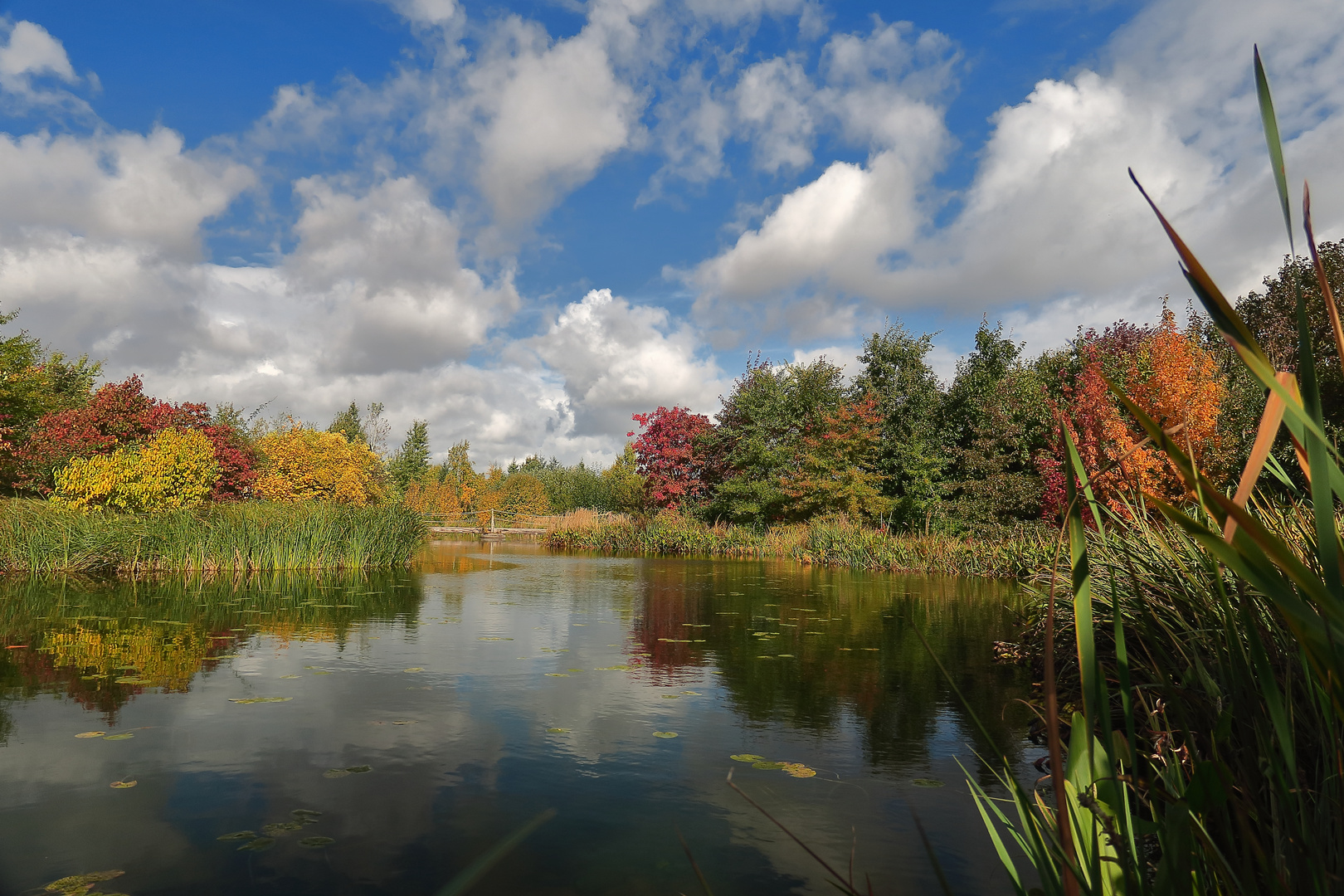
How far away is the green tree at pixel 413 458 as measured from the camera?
39625 mm

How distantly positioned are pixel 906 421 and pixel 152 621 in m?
20.7

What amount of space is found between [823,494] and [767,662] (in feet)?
55.1

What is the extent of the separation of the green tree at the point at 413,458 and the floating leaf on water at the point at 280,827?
38015 mm

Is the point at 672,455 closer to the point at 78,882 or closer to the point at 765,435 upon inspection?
the point at 765,435

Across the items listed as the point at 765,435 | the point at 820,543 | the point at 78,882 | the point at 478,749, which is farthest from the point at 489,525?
the point at 78,882

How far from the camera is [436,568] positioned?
16312 mm

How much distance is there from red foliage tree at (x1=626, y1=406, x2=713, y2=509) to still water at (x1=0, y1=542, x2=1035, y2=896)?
1976 centimetres

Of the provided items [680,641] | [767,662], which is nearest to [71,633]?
[680,641]

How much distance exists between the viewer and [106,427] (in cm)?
1666

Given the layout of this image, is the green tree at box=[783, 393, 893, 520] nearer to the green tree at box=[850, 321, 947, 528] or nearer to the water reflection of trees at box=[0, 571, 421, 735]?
the green tree at box=[850, 321, 947, 528]

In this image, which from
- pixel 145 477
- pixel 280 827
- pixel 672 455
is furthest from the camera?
pixel 672 455

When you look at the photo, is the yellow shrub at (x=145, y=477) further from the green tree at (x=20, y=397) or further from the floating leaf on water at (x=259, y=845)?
the floating leaf on water at (x=259, y=845)

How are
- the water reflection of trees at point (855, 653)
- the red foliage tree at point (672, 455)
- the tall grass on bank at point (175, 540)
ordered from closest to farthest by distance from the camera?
the water reflection of trees at point (855, 653)
the tall grass on bank at point (175, 540)
the red foliage tree at point (672, 455)

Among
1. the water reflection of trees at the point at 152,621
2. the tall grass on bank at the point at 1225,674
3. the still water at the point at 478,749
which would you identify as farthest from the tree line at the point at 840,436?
the tall grass on bank at the point at 1225,674
